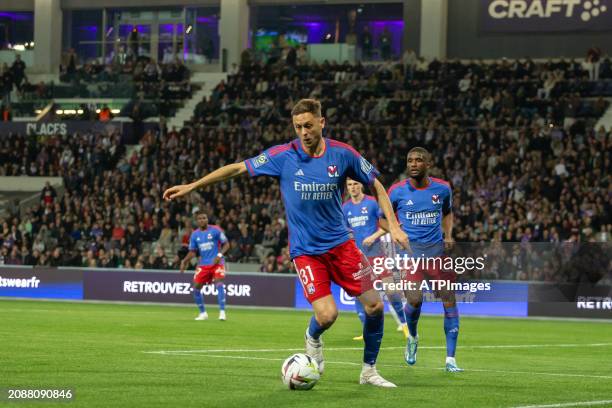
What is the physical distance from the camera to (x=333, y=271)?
38.5 ft

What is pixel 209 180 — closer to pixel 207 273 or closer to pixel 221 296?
pixel 221 296

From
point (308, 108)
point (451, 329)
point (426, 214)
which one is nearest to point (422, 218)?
point (426, 214)

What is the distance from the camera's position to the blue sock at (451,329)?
1428 cm

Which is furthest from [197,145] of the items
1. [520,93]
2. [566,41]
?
[566,41]

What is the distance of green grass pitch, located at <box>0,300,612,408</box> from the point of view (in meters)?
10.8

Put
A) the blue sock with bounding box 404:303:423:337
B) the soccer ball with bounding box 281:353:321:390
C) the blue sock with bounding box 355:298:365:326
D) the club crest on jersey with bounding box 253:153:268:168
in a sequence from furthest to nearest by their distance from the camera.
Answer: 1. the blue sock with bounding box 355:298:365:326
2. the blue sock with bounding box 404:303:423:337
3. the club crest on jersey with bounding box 253:153:268:168
4. the soccer ball with bounding box 281:353:321:390

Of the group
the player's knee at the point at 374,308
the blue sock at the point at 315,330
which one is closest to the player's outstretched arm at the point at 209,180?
the blue sock at the point at 315,330

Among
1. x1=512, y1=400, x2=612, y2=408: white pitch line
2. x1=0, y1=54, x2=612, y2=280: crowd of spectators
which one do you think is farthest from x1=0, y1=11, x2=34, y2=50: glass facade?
x1=512, y1=400, x2=612, y2=408: white pitch line

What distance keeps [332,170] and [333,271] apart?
3.29ft

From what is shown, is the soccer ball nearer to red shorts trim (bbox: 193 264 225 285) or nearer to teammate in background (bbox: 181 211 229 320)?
teammate in background (bbox: 181 211 229 320)

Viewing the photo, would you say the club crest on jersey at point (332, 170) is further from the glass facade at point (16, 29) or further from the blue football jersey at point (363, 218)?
the glass facade at point (16, 29)

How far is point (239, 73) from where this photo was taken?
49.7m

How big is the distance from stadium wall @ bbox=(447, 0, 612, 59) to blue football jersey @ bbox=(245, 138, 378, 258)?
1505 inches

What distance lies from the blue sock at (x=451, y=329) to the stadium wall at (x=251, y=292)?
493 inches
